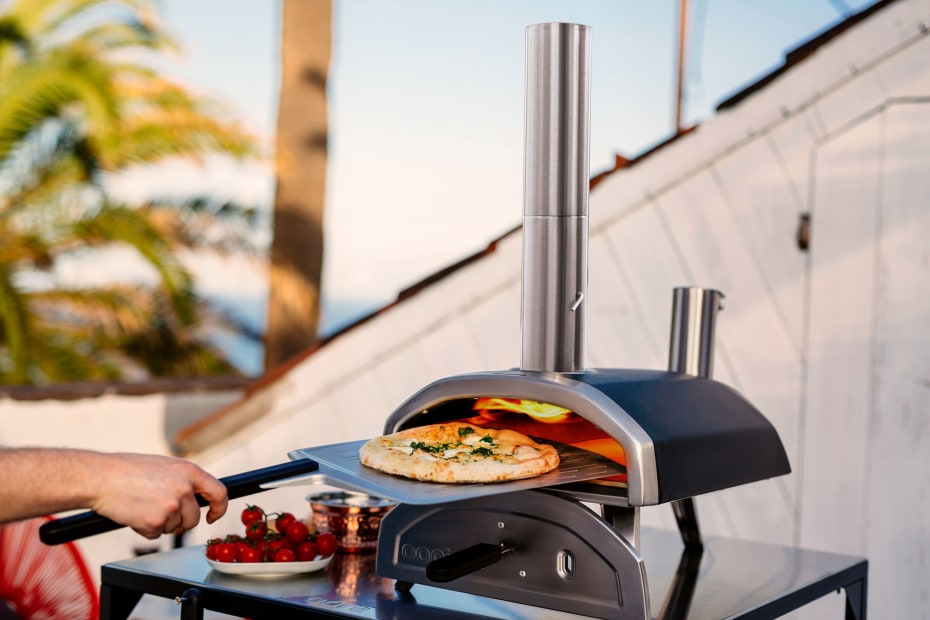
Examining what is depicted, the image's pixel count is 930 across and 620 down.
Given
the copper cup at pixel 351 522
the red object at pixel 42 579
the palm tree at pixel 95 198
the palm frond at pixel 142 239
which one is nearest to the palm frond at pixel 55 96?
the palm tree at pixel 95 198

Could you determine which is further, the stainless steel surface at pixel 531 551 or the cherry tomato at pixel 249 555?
the cherry tomato at pixel 249 555

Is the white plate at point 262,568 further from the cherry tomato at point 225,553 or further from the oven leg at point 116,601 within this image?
the oven leg at point 116,601

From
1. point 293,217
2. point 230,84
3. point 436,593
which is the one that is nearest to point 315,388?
point 436,593

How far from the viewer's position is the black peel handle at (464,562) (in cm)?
181

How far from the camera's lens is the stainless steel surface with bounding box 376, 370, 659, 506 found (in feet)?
6.23

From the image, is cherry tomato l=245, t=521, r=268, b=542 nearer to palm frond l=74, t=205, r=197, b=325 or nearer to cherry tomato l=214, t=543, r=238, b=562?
cherry tomato l=214, t=543, r=238, b=562

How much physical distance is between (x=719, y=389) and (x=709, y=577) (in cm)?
39

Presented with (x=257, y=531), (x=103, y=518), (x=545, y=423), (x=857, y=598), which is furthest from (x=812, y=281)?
(x=103, y=518)

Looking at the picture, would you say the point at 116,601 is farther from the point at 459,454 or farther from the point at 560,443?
the point at 560,443

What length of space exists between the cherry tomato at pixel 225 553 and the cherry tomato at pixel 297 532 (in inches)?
4.6

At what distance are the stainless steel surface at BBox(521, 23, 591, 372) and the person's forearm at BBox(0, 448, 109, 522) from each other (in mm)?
871

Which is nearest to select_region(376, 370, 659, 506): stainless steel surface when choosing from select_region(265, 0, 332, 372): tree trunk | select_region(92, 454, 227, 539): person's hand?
select_region(92, 454, 227, 539): person's hand

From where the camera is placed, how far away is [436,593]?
218 cm

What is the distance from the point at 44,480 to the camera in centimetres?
185
